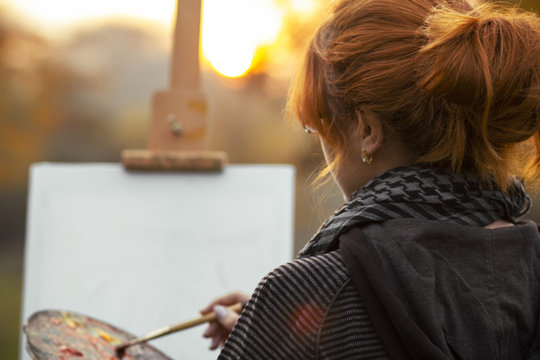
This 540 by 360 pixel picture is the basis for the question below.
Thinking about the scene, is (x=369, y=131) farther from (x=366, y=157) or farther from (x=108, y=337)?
(x=108, y=337)

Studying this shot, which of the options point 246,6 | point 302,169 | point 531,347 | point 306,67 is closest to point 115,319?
point 306,67

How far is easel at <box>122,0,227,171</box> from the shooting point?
6.53ft

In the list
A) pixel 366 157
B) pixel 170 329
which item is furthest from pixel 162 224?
pixel 366 157

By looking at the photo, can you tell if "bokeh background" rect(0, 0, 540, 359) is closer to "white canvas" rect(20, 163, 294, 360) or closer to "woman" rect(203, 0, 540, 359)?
"white canvas" rect(20, 163, 294, 360)

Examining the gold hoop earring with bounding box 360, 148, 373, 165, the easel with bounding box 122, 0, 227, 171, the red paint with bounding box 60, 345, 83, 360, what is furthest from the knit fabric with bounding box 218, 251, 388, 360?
the easel with bounding box 122, 0, 227, 171

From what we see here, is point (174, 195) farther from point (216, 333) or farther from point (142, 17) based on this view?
point (142, 17)

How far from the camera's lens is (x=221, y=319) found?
122cm

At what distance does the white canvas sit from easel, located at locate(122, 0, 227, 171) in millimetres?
45

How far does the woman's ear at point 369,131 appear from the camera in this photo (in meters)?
0.91

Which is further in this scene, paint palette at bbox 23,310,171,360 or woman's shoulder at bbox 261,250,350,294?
paint palette at bbox 23,310,171,360

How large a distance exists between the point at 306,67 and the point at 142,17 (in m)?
8.46

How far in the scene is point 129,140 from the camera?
9.08 meters

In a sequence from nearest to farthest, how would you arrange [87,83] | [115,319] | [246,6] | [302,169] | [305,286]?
[305,286] → [115,319] → [246,6] → [302,169] → [87,83]

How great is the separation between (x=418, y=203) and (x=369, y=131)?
0.13 meters
